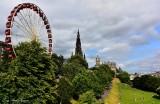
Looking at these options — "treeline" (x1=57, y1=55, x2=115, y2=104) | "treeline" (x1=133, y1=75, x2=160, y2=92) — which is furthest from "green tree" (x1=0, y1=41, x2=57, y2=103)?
"treeline" (x1=133, y1=75, x2=160, y2=92)

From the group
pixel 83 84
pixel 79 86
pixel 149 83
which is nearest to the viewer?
pixel 79 86

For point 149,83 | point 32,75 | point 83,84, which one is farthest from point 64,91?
point 149,83

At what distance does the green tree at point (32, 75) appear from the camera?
58.1 metres

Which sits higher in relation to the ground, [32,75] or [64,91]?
[32,75]

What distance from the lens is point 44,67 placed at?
64875 mm

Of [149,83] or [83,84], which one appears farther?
[149,83]

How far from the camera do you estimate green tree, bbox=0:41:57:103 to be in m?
58.1

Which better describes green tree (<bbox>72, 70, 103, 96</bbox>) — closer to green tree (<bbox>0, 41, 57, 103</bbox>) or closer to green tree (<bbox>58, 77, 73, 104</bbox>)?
green tree (<bbox>58, 77, 73, 104</bbox>)

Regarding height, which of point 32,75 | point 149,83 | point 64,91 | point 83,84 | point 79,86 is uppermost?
point 149,83

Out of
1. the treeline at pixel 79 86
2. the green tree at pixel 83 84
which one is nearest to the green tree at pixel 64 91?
the treeline at pixel 79 86

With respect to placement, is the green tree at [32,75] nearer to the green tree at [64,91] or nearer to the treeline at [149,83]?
the green tree at [64,91]

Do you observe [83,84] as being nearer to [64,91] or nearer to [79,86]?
[79,86]

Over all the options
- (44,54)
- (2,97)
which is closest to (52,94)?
(44,54)

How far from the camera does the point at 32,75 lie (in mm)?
61469
